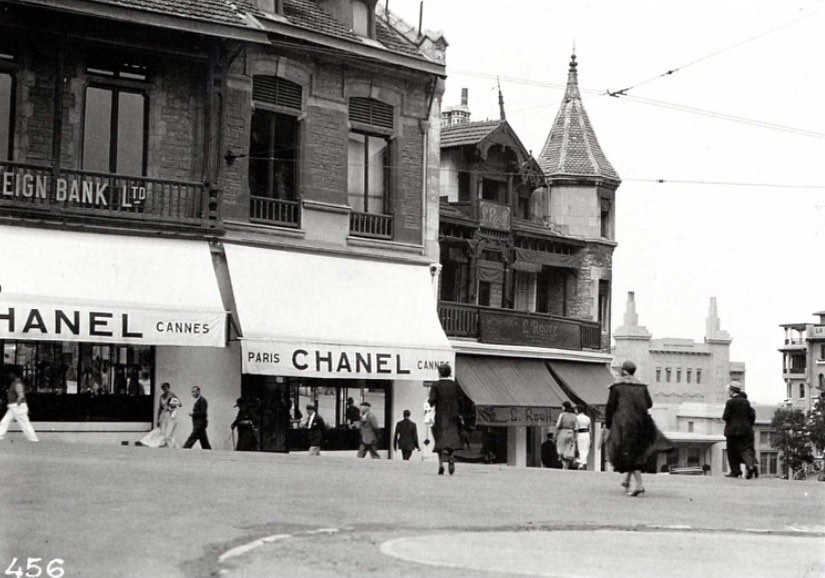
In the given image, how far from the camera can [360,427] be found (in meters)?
28.1

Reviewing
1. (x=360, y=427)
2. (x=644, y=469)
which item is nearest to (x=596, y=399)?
(x=360, y=427)

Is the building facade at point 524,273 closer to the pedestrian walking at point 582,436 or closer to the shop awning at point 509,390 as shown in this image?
the shop awning at point 509,390

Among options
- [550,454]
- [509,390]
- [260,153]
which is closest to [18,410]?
[260,153]

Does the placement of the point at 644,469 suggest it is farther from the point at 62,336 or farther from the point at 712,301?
the point at 712,301

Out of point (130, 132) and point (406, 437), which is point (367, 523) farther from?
point (406, 437)

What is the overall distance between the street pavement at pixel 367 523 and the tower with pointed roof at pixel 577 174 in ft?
78.5

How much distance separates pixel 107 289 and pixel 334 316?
18.3ft

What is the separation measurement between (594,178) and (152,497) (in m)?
31.5

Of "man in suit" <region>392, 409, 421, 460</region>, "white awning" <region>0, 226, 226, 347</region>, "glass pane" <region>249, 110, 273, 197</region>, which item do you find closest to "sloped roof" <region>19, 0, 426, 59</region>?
"glass pane" <region>249, 110, 273, 197</region>

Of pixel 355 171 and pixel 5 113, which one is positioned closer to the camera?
pixel 5 113

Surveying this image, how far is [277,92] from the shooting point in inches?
1110

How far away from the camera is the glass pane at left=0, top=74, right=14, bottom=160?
24.5m

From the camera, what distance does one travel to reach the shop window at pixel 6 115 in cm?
2452

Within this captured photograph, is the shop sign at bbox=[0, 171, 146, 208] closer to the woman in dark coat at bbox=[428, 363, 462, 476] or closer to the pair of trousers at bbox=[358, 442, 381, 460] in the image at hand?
the pair of trousers at bbox=[358, 442, 381, 460]
